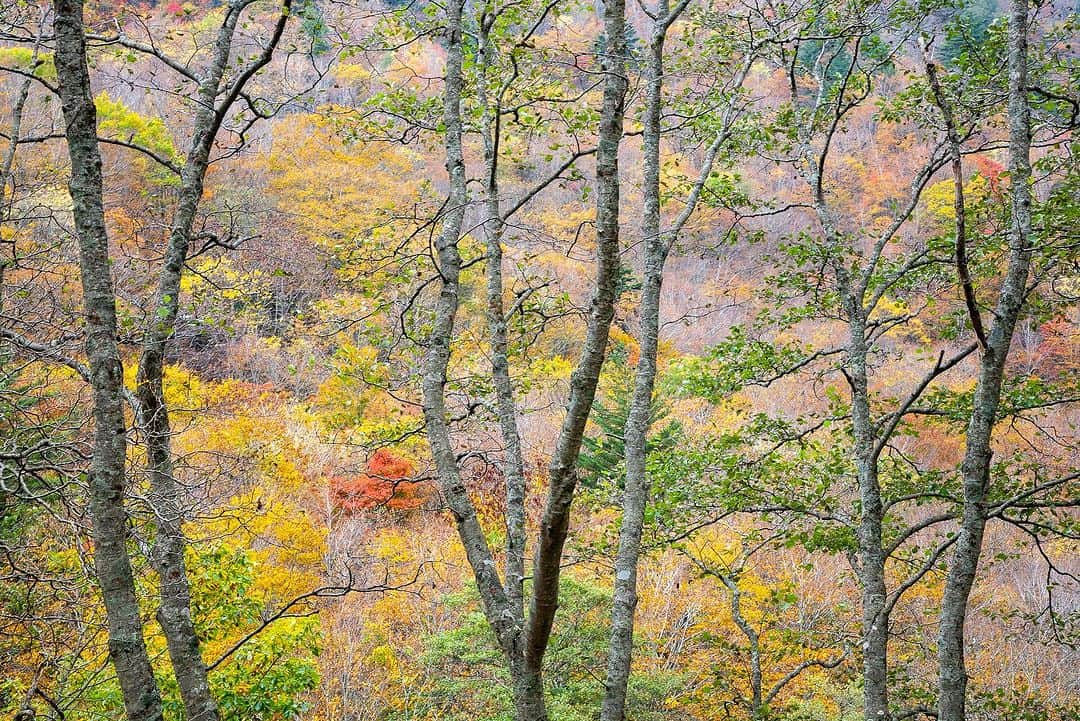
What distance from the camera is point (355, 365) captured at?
5.10 m

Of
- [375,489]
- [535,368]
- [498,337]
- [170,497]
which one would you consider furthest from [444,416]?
[375,489]

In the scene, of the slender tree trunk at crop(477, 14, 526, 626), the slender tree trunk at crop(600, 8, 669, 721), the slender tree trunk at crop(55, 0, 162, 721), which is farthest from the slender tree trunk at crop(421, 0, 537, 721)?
the slender tree trunk at crop(55, 0, 162, 721)

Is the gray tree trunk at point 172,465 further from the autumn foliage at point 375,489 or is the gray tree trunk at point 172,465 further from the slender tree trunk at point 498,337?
the autumn foliage at point 375,489

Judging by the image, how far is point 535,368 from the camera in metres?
7.01

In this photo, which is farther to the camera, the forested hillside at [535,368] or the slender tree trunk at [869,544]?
the slender tree trunk at [869,544]

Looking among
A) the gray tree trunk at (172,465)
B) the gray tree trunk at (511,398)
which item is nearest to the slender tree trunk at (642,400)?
the gray tree trunk at (511,398)

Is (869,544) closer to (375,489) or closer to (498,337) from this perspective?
(498,337)

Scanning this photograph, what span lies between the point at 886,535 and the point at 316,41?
675 centimetres

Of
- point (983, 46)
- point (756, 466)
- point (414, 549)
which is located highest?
point (983, 46)

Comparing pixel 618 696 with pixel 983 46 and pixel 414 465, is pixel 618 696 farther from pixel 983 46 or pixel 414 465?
pixel 414 465

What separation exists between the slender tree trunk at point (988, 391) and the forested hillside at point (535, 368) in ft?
0.06

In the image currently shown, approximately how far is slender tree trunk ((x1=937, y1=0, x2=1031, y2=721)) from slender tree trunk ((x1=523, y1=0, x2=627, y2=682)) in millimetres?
2902

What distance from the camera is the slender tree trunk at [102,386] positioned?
3.13m

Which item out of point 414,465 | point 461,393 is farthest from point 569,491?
point 414,465
